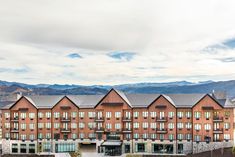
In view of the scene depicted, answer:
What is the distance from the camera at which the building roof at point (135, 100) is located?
311 ft

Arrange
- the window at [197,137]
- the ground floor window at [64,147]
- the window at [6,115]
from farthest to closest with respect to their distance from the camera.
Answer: the window at [6,115] → the ground floor window at [64,147] → the window at [197,137]

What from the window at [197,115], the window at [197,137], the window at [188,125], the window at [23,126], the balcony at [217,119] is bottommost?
the window at [197,137]

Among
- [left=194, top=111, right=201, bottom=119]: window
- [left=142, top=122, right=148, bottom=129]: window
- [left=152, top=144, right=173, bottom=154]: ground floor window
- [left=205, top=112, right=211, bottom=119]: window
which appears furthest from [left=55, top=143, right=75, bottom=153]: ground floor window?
[left=205, top=112, right=211, bottom=119]: window

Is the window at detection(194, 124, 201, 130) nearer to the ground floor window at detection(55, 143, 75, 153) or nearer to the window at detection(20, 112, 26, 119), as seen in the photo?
the ground floor window at detection(55, 143, 75, 153)

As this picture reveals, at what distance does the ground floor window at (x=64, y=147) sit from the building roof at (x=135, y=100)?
35.2 feet

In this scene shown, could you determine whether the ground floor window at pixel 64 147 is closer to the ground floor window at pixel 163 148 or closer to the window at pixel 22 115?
the window at pixel 22 115

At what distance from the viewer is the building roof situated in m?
94.9

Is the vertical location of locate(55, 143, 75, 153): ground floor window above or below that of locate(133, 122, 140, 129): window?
below

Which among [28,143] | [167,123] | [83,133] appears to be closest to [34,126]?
[28,143]

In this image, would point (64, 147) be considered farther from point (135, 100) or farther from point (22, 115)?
point (135, 100)

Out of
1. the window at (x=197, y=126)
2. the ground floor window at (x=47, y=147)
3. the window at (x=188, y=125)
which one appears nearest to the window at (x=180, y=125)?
the window at (x=188, y=125)

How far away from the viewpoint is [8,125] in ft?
336

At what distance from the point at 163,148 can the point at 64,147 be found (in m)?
26.7

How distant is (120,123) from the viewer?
97625 millimetres
